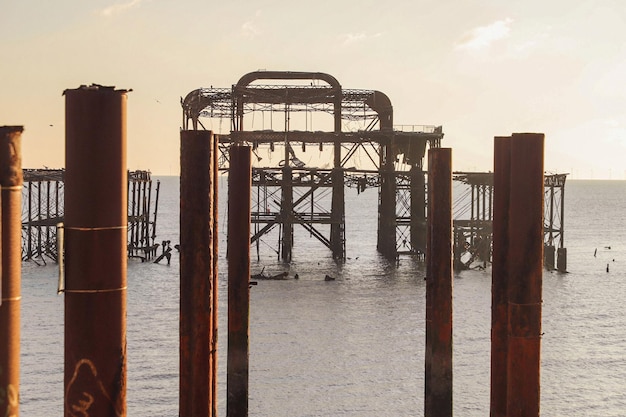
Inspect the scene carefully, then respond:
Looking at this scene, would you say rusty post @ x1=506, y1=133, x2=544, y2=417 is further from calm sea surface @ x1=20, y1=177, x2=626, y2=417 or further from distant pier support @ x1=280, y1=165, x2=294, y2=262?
distant pier support @ x1=280, y1=165, x2=294, y2=262

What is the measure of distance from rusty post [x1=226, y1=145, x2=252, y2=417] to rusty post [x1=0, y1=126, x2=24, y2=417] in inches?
276

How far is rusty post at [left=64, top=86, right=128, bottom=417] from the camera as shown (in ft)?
17.4

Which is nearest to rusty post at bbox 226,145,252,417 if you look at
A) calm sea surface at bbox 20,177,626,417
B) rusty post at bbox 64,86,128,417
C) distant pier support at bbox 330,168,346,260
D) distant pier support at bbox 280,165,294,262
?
rusty post at bbox 64,86,128,417

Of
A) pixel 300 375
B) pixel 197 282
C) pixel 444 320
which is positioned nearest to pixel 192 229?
pixel 197 282

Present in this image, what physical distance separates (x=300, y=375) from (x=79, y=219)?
1099 inches

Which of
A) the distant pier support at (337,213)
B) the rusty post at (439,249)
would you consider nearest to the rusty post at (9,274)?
the rusty post at (439,249)

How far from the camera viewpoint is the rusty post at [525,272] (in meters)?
8.73

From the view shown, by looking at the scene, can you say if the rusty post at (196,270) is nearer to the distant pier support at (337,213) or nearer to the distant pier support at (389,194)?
the distant pier support at (337,213)

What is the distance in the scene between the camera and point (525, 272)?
8.82 m

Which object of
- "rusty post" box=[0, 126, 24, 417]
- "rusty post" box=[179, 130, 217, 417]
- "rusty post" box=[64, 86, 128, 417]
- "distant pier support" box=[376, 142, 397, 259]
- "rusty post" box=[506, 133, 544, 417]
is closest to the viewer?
"rusty post" box=[0, 126, 24, 417]

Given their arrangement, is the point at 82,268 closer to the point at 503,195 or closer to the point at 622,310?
the point at 503,195

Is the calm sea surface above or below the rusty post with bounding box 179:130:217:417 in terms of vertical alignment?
below

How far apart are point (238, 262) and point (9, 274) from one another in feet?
28.0

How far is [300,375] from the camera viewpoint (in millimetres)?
32500
